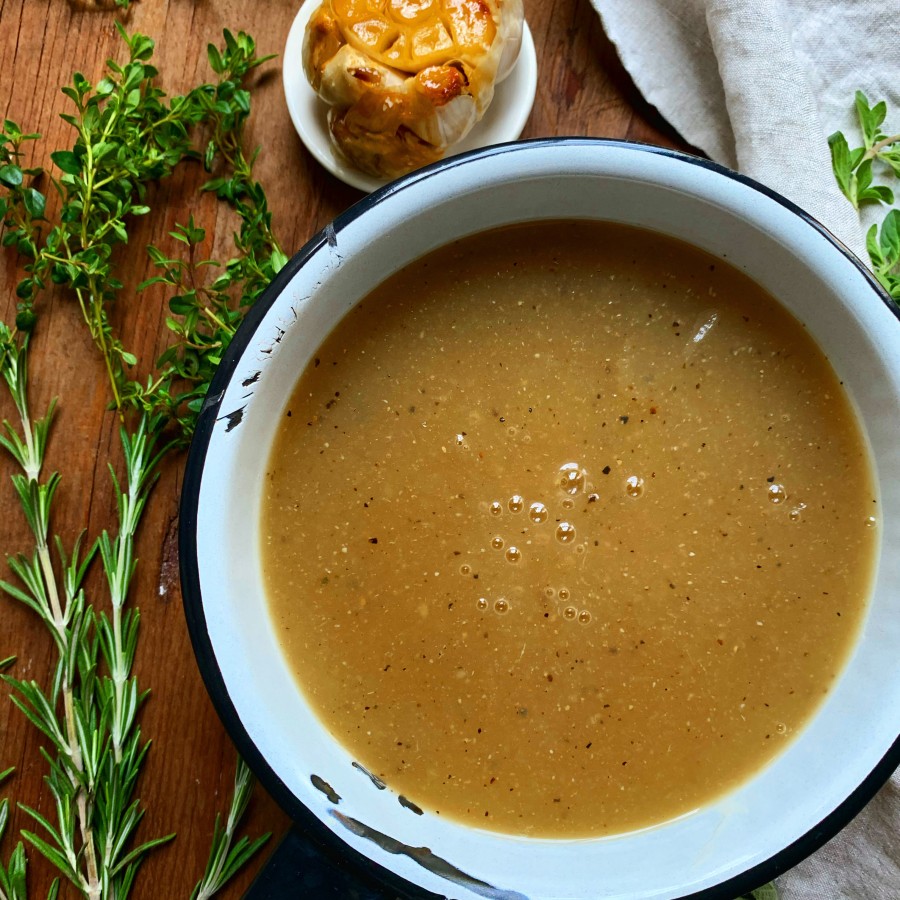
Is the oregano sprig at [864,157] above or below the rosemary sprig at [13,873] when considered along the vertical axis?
above

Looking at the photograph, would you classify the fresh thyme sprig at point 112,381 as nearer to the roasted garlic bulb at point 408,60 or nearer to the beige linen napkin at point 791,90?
the roasted garlic bulb at point 408,60

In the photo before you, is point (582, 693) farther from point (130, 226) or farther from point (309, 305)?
point (130, 226)

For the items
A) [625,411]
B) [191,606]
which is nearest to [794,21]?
[625,411]

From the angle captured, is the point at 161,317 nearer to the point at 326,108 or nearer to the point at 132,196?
the point at 132,196

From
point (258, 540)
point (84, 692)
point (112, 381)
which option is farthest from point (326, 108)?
point (84, 692)

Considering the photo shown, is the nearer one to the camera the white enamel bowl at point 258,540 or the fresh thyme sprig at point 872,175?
the white enamel bowl at point 258,540

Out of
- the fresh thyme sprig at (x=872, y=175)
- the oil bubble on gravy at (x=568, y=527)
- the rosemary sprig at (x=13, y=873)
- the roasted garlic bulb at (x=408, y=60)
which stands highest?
the roasted garlic bulb at (x=408, y=60)

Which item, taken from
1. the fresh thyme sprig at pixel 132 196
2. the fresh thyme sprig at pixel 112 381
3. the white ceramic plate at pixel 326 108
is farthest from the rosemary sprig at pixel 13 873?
the white ceramic plate at pixel 326 108

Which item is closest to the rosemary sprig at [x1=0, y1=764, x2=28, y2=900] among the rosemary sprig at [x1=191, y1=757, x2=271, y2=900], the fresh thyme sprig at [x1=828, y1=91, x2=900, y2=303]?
the rosemary sprig at [x1=191, y1=757, x2=271, y2=900]
